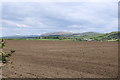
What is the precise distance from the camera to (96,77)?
10289 mm

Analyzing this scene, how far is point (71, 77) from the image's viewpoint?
10.3m

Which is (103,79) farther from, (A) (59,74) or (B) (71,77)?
(A) (59,74)

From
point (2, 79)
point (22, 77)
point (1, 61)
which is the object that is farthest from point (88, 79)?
point (1, 61)

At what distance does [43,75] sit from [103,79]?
364cm

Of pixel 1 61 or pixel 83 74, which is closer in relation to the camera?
pixel 83 74

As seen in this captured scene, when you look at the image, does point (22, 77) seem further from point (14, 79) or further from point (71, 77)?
point (71, 77)

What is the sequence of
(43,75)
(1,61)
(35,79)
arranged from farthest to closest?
(1,61)
(43,75)
(35,79)

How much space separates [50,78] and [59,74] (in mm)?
Result: 1143

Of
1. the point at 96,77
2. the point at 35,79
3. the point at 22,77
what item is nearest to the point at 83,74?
the point at 96,77

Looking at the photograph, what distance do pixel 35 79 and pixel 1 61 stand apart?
24.5 ft

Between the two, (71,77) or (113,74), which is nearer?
(71,77)

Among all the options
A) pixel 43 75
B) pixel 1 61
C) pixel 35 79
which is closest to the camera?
pixel 35 79

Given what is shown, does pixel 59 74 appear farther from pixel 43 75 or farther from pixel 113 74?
pixel 113 74

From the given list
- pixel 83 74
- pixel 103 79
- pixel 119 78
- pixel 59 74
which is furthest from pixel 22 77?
pixel 119 78
